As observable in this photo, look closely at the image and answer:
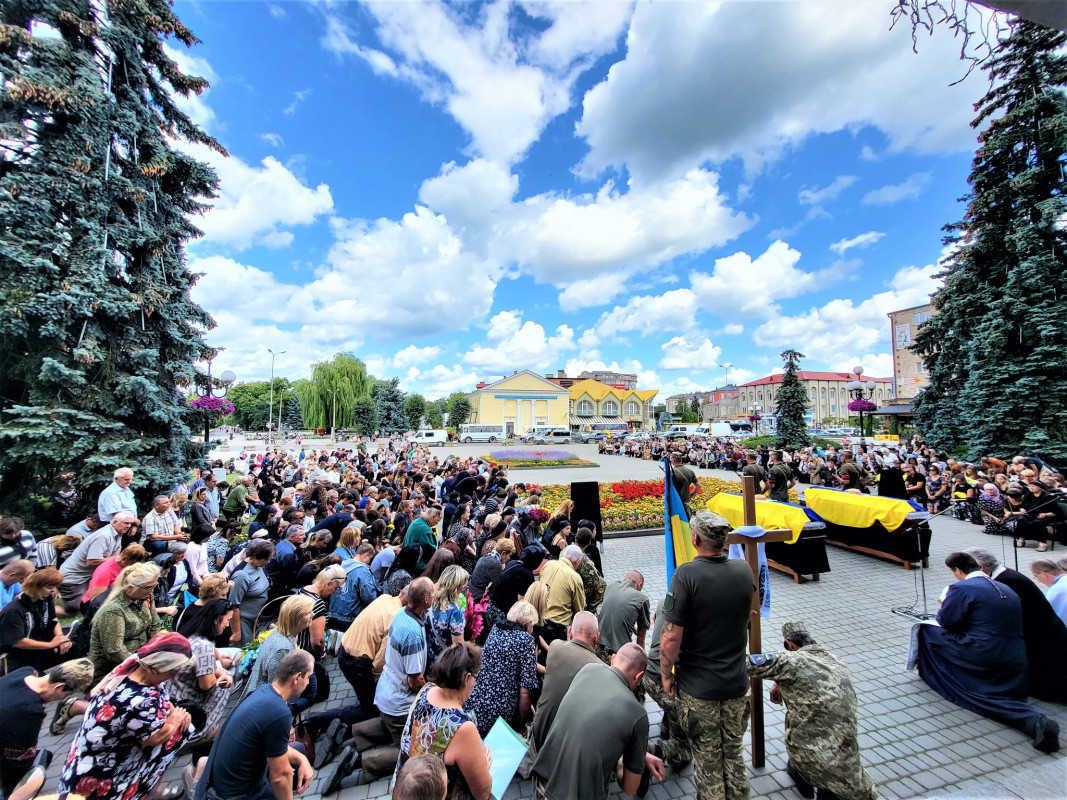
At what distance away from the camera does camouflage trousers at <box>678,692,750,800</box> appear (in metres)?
2.86

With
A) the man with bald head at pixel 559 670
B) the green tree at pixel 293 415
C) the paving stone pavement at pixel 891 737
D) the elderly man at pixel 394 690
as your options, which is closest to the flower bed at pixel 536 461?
the paving stone pavement at pixel 891 737

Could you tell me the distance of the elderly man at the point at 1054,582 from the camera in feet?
14.0

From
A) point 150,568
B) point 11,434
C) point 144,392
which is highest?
point 144,392

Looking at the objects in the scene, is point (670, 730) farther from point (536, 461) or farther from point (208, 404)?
point (536, 461)

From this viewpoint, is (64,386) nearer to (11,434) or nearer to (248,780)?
(11,434)

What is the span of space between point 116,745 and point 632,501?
12.9 meters

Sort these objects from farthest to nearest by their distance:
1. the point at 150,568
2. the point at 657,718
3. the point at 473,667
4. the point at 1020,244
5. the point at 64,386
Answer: the point at 1020,244 < the point at 64,386 < the point at 657,718 < the point at 150,568 < the point at 473,667

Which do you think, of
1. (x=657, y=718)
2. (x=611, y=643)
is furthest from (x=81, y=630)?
(x=657, y=718)

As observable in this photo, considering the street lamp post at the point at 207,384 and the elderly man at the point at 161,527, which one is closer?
the elderly man at the point at 161,527

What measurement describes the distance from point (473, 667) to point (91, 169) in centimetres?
1199

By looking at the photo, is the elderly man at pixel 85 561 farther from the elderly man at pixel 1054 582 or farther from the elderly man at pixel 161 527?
the elderly man at pixel 1054 582

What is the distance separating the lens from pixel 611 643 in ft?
13.2

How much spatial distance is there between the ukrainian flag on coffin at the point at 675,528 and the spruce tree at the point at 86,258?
9.93 metres

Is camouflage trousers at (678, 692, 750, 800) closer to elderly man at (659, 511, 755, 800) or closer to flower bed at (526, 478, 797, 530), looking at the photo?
elderly man at (659, 511, 755, 800)
